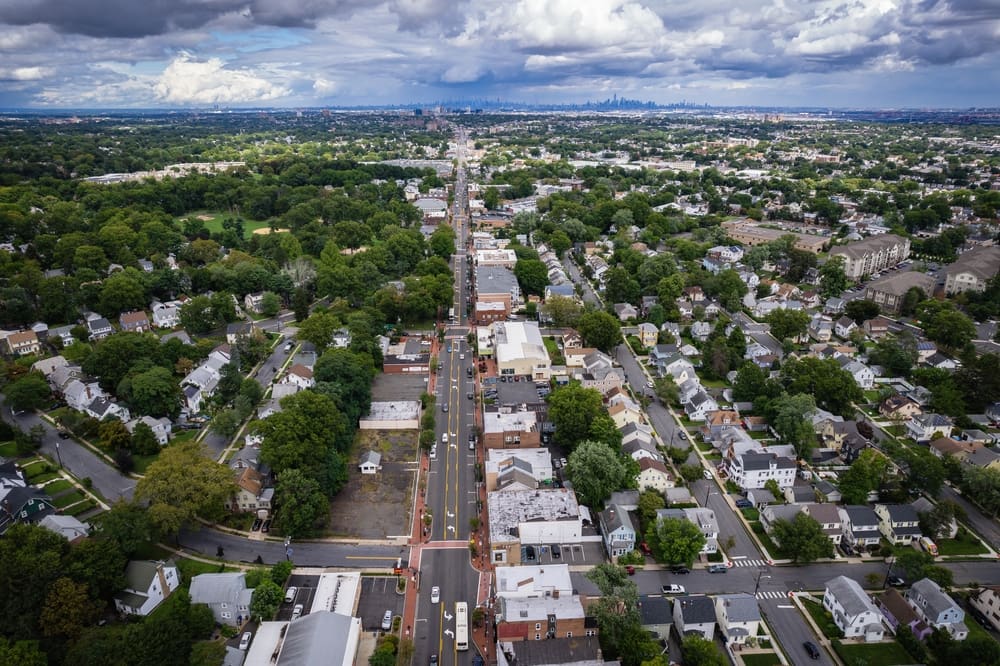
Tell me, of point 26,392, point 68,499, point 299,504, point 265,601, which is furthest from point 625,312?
point 26,392

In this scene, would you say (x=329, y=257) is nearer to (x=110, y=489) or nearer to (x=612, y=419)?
(x=110, y=489)

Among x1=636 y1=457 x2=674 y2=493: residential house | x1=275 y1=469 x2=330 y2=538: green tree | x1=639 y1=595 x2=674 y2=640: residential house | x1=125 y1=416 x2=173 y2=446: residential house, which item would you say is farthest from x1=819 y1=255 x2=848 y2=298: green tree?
x1=125 y1=416 x2=173 y2=446: residential house

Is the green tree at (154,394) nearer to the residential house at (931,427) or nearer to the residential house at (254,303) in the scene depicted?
the residential house at (254,303)

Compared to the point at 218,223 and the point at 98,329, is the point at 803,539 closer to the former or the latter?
the point at 98,329

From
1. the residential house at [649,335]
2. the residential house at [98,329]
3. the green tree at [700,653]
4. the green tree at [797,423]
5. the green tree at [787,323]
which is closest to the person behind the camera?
the green tree at [700,653]

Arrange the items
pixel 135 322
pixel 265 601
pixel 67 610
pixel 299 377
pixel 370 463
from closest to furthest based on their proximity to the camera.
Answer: pixel 67 610 → pixel 265 601 → pixel 370 463 → pixel 299 377 → pixel 135 322

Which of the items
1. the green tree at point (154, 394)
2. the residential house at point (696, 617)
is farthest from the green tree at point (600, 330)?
the green tree at point (154, 394)

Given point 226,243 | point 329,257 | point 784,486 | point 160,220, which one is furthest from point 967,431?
point 160,220
